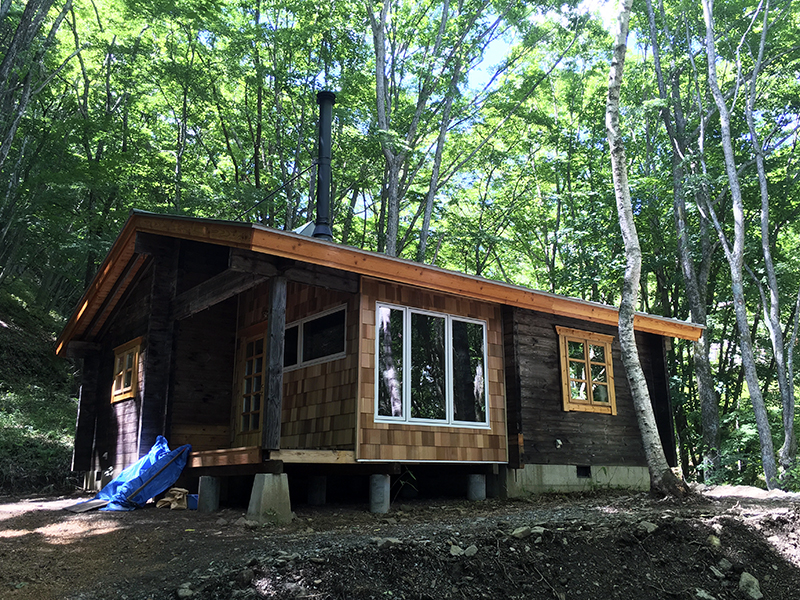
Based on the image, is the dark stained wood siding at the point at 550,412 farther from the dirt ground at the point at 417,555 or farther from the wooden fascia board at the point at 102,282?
A: the wooden fascia board at the point at 102,282

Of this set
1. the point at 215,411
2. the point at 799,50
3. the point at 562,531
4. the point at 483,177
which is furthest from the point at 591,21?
the point at 562,531

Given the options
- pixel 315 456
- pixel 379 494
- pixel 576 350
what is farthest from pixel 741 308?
pixel 315 456

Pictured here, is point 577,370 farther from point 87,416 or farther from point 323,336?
point 87,416

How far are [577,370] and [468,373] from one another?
2403 mm

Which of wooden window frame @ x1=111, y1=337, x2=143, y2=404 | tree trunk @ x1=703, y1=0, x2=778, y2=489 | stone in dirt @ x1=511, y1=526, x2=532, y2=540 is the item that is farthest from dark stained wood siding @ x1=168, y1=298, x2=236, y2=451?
tree trunk @ x1=703, y1=0, x2=778, y2=489

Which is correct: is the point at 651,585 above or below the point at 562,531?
below

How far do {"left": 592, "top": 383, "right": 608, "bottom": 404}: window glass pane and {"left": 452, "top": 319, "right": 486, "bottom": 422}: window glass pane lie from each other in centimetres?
241

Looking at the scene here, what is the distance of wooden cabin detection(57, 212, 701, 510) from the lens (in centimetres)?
731

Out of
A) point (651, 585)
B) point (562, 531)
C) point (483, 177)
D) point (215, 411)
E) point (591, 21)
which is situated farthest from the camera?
point (483, 177)

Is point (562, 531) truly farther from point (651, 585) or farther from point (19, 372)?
point (19, 372)

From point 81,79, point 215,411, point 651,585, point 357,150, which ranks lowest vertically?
point 651,585

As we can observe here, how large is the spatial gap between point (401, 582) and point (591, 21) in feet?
52.8

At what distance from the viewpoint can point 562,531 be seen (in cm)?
545

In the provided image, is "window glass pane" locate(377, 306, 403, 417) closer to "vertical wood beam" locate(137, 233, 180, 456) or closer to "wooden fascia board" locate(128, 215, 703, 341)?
"wooden fascia board" locate(128, 215, 703, 341)
